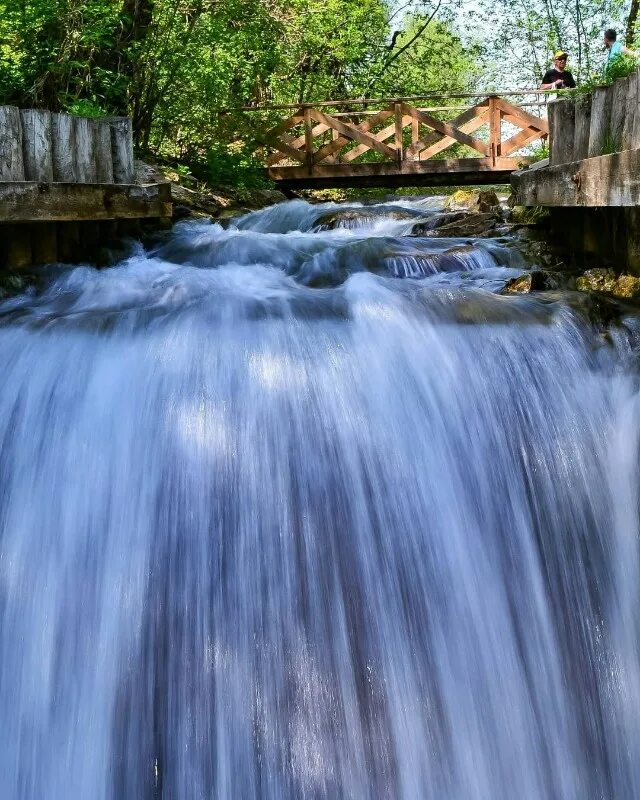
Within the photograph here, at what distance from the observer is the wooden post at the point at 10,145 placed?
5.23 meters

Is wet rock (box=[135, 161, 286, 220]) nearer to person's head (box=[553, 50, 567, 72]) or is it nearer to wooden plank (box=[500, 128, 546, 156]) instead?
wooden plank (box=[500, 128, 546, 156])

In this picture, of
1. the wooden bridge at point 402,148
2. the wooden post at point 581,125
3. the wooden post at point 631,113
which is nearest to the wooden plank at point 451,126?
the wooden bridge at point 402,148

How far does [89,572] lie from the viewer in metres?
3.04

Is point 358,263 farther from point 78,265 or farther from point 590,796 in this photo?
point 590,796

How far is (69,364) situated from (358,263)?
3401 mm

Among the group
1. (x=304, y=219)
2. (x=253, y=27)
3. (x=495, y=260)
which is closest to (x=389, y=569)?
(x=495, y=260)

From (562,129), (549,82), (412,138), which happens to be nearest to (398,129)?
(412,138)

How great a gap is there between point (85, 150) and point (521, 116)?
1111cm

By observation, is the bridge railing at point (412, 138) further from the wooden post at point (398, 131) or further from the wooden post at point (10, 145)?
the wooden post at point (10, 145)

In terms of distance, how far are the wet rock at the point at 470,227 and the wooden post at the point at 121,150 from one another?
325cm

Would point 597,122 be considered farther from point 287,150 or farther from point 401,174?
point 287,150

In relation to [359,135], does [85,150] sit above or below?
below

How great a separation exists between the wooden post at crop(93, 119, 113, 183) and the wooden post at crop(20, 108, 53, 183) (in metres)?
0.46

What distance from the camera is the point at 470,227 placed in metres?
7.92
